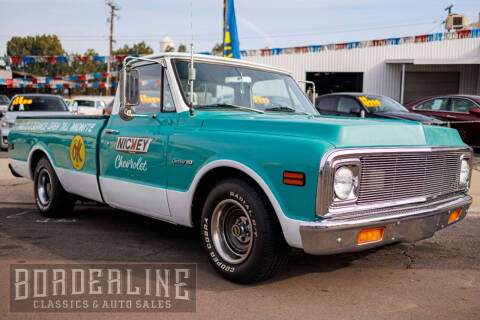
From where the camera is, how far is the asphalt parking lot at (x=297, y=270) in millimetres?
3252

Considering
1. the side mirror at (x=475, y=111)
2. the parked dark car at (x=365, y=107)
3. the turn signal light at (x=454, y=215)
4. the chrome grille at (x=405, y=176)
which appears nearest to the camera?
the chrome grille at (x=405, y=176)

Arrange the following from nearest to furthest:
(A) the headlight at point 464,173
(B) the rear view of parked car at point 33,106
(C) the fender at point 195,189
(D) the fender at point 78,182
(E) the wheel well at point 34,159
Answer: (C) the fender at point 195,189
(A) the headlight at point 464,173
(D) the fender at point 78,182
(E) the wheel well at point 34,159
(B) the rear view of parked car at point 33,106

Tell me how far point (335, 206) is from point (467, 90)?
2505cm

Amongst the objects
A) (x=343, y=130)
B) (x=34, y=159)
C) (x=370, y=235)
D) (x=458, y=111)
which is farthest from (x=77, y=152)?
(x=458, y=111)

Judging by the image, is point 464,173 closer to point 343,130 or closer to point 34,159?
point 343,130

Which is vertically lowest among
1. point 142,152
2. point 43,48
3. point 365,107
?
point 142,152

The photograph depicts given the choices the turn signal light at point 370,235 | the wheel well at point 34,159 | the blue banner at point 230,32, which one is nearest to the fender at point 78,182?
the wheel well at point 34,159

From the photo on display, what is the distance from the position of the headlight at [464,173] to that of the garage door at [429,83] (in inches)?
898

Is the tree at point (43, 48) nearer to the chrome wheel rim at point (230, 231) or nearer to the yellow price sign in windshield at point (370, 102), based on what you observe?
the yellow price sign in windshield at point (370, 102)

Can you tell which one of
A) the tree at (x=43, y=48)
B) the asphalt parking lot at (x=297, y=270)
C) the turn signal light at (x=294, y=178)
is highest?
the tree at (x=43, y=48)

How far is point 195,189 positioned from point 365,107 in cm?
809

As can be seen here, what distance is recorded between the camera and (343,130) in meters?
3.26

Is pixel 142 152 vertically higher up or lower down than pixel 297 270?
higher up

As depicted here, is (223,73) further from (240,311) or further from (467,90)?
(467,90)
